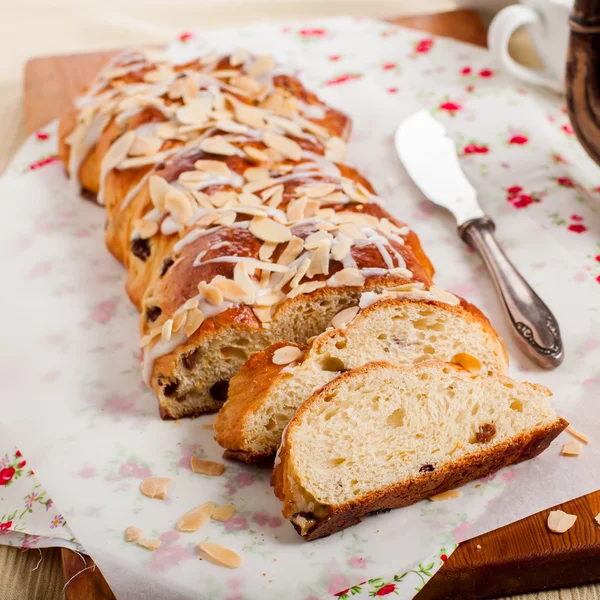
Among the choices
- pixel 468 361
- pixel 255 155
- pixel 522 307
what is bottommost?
pixel 522 307

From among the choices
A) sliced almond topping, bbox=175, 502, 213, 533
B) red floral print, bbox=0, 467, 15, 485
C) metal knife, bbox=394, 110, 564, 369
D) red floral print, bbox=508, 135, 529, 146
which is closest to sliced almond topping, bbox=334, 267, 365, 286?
metal knife, bbox=394, 110, 564, 369

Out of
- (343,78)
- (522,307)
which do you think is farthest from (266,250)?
(343,78)

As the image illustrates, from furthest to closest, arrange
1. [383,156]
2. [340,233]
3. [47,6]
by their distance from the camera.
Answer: [47,6]
[383,156]
[340,233]

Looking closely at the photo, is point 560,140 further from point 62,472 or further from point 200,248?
point 62,472

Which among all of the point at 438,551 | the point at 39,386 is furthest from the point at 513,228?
Result: the point at 39,386

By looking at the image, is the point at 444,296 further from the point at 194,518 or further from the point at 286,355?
the point at 194,518

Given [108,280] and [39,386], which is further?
[108,280]

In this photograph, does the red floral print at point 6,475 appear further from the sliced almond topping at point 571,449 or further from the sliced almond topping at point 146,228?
the sliced almond topping at point 571,449
